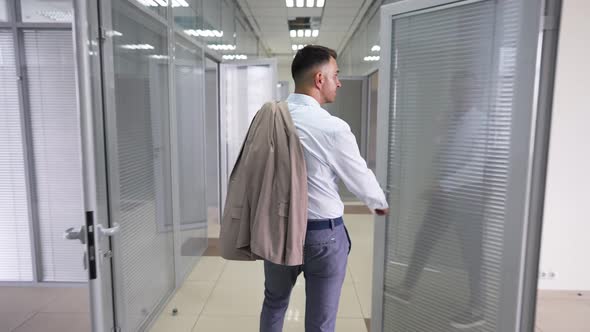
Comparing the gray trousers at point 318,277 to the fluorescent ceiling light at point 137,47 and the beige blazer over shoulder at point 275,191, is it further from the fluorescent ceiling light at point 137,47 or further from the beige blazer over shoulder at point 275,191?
the fluorescent ceiling light at point 137,47

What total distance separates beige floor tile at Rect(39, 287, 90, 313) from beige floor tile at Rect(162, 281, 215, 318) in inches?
23.1

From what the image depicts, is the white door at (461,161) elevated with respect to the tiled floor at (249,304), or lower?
elevated

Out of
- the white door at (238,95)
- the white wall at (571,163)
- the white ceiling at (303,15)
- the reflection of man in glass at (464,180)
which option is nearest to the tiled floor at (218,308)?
the white wall at (571,163)

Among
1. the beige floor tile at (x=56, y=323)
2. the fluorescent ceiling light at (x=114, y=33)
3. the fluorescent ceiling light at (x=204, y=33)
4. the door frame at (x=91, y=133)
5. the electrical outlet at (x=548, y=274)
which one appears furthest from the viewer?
the fluorescent ceiling light at (x=204, y=33)

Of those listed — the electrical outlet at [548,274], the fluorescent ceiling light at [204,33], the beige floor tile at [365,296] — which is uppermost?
the fluorescent ceiling light at [204,33]

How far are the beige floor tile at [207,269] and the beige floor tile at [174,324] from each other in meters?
0.68

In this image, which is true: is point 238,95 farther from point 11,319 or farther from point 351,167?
point 351,167

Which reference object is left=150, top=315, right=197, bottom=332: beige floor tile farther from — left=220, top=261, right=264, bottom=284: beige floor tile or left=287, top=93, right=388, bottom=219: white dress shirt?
left=287, top=93, right=388, bottom=219: white dress shirt

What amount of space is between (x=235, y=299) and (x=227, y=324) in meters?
0.37

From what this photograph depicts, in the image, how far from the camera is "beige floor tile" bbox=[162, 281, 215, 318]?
275 centimetres

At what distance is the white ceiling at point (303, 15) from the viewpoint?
6047 mm

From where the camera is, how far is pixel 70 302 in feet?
9.05

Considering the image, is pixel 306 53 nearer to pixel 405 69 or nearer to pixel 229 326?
pixel 405 69

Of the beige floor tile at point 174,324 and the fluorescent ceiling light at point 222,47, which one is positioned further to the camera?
the fluorescent ceiling light at point 222,47
